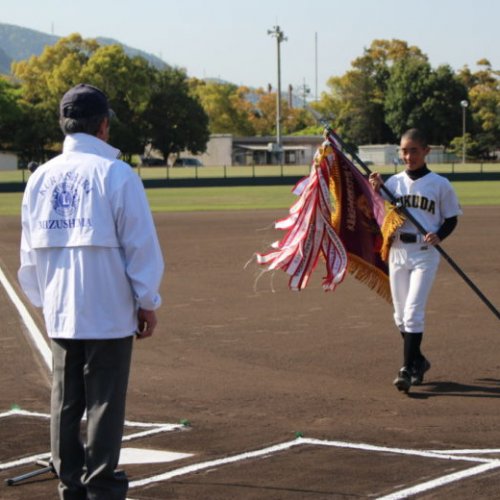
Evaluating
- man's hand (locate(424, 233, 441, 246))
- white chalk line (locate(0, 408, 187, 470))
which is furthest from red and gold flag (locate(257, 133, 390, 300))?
white chalk line (locate(0, 408, 187, 470))

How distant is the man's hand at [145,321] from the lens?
16.2 ft

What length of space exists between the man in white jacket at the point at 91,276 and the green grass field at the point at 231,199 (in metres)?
31.9

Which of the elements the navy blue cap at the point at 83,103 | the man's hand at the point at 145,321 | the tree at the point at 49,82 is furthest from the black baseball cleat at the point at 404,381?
the tree at the point at 49,82

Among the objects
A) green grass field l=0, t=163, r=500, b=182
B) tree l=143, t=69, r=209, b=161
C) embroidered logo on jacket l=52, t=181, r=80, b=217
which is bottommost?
green grass field l=0, t=163, r=500, b=182

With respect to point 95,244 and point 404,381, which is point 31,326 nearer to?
point 404,381

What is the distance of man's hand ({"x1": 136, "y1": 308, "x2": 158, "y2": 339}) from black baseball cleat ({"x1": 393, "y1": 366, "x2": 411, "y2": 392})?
12.8 feet

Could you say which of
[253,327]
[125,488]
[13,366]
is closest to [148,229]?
[125,488]

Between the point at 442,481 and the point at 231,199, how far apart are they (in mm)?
39841

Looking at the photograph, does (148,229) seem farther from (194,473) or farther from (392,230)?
(392,230)

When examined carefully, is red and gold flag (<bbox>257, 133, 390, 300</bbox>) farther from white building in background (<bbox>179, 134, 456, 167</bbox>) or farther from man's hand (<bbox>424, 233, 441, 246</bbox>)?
white building in background (<bbox>179, 134, 456, 167</bbox>)

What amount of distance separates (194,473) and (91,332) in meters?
1.53

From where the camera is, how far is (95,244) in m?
4.81

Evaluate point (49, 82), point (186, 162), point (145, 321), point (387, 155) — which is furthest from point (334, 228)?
point (186, 162)

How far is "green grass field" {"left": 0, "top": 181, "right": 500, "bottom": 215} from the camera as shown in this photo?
38781mm
